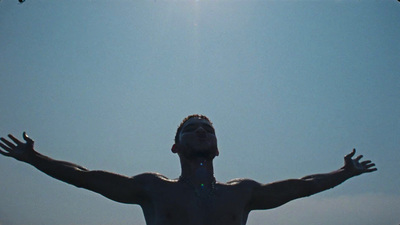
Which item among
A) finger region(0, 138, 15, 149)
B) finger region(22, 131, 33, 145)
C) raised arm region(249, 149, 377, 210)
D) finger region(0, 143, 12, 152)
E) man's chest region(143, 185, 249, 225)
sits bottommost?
man's chest region(143, 185, 249, 225)

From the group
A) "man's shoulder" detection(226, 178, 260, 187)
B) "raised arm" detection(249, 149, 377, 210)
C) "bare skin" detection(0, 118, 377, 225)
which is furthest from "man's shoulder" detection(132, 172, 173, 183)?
"raised arm" detection(249, 149, 377, 210)

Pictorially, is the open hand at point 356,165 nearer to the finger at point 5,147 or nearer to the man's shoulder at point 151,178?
the man's shoulder at point 151,178

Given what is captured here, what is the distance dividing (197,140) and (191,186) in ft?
3.06

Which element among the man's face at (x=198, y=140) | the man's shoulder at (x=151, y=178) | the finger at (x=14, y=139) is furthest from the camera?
the man's face at (x=198, y=140)

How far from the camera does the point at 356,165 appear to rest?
23.7ft

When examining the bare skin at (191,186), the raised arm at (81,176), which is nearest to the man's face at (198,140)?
the bare skin at (191,186)

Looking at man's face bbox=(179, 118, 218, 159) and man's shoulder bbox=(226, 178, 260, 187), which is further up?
man's face bbox=(179, 118, 218, 159)

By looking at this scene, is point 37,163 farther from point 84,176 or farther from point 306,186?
point 306,186

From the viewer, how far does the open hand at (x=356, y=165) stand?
7.14 metres

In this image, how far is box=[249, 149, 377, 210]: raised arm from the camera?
6578 mm

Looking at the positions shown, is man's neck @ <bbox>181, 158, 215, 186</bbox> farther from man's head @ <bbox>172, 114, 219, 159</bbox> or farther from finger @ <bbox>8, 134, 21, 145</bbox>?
finger @ <bbox>8, 134, 21, 145</bbox>

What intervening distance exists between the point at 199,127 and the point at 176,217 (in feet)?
6.41

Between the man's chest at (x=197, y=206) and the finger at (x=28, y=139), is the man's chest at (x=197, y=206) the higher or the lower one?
the lower one

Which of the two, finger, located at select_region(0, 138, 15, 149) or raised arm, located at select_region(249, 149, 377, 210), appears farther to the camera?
raised arm, located at select_region(249, 149, 377, 210)
